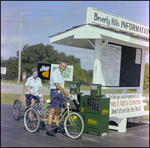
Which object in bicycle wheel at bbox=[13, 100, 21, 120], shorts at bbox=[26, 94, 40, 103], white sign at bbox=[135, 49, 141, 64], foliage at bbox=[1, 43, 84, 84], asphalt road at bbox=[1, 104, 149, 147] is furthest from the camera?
foliage at bbox=[1, 43, 84, 84]

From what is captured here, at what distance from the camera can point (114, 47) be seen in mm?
7141

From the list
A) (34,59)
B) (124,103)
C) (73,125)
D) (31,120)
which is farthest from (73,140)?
(34,59)

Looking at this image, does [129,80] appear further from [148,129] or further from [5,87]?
[5,87]

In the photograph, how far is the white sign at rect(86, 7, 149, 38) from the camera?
6614 millimetres

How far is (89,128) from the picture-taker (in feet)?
18.7

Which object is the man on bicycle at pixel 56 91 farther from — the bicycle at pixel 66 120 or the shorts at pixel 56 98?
the bicycle at pixel 66 120

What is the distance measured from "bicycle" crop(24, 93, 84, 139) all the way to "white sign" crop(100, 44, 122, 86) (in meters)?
1.79

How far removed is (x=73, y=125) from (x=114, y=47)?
3125 millimetres

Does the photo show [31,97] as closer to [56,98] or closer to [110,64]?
[56,98]

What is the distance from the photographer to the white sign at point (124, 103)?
658 centimetres

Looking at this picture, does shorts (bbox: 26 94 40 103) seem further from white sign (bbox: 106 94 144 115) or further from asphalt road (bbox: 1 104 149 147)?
white sign (bbox: 106 94 144 115)

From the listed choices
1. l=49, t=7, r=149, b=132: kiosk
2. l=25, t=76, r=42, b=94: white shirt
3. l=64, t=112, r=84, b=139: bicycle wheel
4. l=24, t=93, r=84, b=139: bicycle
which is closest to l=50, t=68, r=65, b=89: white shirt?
l=24, t=93, r=84, b=139: bicycle

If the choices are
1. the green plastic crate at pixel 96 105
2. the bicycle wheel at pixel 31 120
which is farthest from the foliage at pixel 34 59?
the green plastic crate at pixel 96 105

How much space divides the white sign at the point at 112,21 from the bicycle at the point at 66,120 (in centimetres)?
269
